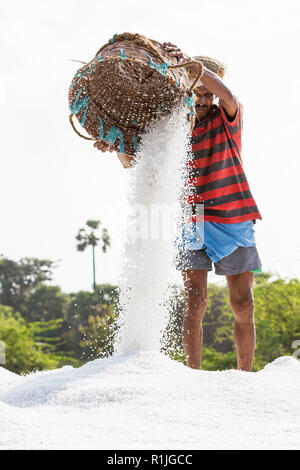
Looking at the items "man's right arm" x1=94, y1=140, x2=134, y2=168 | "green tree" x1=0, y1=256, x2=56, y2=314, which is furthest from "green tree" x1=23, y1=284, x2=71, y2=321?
"man's right arm" x1=94, y1=140, x2=134, y2=168

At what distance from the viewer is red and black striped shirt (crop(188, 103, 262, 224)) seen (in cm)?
266

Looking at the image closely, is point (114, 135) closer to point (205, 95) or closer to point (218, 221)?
point (205, 95)

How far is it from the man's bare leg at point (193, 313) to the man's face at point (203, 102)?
0.83 m

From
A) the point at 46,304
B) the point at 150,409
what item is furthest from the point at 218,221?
the point at 46,304

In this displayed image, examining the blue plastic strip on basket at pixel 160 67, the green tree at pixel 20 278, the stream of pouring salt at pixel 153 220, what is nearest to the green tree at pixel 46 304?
the green tree at pixel 20 278

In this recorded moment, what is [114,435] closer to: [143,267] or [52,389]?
[52,389]

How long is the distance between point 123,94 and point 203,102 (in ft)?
1.38

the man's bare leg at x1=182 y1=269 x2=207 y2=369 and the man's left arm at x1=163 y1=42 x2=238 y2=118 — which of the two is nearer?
the man's left arm at x1=163 y1=42 x2=238 y2=118

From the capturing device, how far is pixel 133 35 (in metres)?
2.19

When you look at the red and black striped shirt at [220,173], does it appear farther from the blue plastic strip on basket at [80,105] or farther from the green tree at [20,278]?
the green tree at [20,278]

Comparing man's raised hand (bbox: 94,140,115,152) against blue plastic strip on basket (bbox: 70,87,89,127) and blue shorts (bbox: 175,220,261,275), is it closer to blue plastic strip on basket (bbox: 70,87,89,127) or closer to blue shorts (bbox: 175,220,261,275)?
blue plastic strip on basket (bbox: 70,87,89,127)

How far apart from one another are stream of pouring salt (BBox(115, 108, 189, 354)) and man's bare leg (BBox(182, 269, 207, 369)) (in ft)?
0.57
